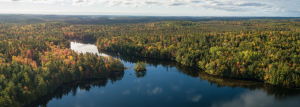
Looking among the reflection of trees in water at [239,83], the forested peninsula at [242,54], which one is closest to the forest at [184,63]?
the forested peninsula at [242,54]

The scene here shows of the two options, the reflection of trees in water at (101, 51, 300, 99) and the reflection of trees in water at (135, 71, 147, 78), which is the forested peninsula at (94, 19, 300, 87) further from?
the reflection of trees in water at (135, 71, 147, 78)

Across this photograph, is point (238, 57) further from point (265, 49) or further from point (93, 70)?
point (93, 70)

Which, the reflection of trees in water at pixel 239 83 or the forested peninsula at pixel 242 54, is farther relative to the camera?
the forested peninsula at pixel 242 54

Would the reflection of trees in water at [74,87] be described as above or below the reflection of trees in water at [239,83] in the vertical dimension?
below

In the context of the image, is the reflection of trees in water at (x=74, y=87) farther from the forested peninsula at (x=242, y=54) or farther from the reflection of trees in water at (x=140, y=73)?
the forested peninsula at (x=242, y=54)

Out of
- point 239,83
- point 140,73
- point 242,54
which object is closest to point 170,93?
point 140,73

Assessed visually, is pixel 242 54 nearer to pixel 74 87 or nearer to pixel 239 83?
pixel 239 83

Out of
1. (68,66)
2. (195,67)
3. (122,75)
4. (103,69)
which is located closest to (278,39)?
(195,67)

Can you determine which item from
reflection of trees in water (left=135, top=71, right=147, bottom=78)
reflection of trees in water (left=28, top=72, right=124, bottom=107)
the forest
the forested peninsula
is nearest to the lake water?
reflection of trees in water (left=28, top=72, right=124, bottom=107)
